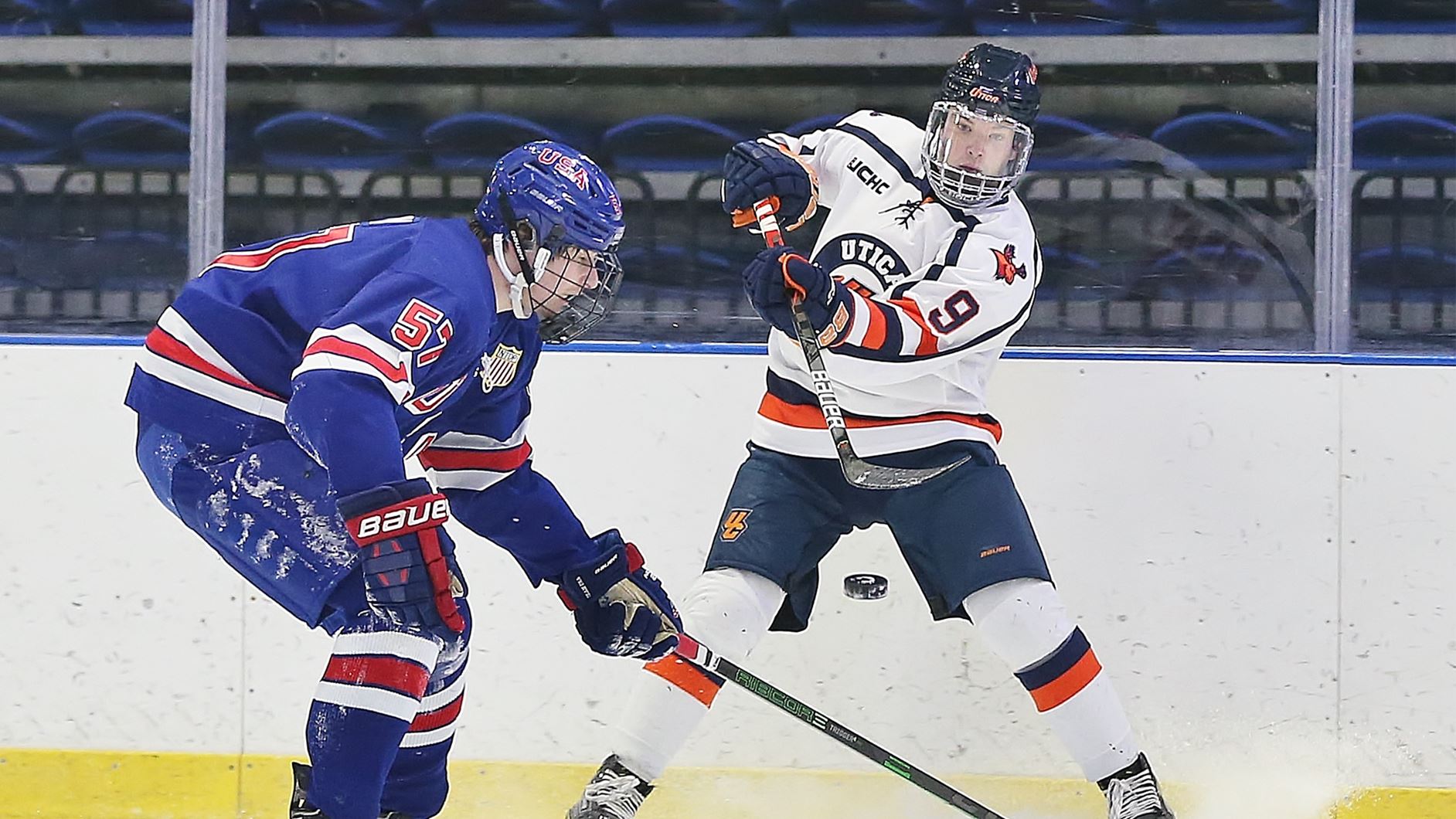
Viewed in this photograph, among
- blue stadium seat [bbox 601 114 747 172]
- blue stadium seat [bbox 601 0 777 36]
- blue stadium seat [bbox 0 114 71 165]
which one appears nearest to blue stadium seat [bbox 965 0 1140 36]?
blue stadium seat [bbox 601 0 777 36]

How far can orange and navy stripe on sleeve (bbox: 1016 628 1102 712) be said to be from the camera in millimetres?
2662

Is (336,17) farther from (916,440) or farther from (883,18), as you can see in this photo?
(916,440)

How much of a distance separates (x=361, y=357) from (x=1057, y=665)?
1.21 metres

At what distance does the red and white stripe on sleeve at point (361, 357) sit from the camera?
200 centimetres

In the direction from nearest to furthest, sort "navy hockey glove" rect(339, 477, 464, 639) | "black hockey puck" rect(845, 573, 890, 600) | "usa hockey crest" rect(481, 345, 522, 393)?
1. "navy hockey glove" rect(339, 477, 464, 639)
2. "usa hockey crest" rect(481, 345, 522, 393)
3. "black hockey puck" rect(845, 573, 890, 600)

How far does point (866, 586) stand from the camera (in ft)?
9.20

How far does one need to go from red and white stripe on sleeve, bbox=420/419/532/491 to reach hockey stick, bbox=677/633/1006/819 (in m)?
0.35

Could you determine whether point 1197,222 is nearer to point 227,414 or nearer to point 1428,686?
point 1428,686

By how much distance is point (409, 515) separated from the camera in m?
1.99

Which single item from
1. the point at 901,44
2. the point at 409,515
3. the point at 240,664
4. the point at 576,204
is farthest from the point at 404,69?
the point at 409,515

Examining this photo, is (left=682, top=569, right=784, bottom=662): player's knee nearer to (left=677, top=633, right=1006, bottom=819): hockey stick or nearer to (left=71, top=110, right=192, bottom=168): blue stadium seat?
(left=677, top=633, right=1006, bottom=819): hockey stick

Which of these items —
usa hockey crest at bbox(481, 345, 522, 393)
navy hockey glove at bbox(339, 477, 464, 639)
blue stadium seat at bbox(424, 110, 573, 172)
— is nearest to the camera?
navy hockey glove at bbox(339, 477, 464, 639)

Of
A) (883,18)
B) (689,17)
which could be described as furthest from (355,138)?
(883,18)

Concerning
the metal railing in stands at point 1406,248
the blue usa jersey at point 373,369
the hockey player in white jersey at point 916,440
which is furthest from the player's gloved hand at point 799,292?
the metal railing in stands at point 1406,248
